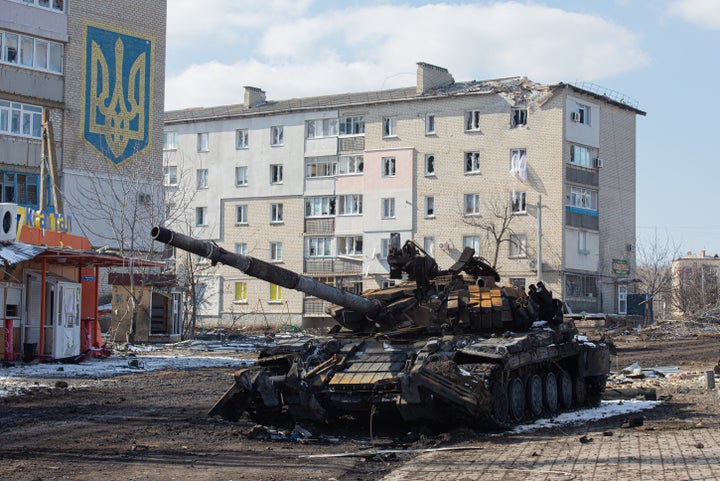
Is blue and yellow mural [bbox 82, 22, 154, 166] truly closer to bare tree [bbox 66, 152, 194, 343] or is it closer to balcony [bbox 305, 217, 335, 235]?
bare tree [bbox 66, 152, 194, 343]

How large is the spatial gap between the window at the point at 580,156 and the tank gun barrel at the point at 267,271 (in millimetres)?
37308

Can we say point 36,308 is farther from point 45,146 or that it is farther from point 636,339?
point 636,339

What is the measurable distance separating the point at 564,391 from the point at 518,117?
35692mm

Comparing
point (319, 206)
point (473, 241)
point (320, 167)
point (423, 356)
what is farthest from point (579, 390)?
point (320, 167)

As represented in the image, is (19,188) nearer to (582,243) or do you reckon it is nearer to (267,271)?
(582,243)

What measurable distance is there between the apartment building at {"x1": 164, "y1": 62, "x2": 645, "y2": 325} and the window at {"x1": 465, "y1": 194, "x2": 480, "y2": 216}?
9 centimetres

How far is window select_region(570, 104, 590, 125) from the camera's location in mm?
51219

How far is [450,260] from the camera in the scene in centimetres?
5356

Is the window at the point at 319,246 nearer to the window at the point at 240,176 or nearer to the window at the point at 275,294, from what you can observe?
the window at the point at 275,294

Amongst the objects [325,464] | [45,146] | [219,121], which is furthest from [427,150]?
[325,464]

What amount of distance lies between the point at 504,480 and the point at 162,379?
14.5 metres

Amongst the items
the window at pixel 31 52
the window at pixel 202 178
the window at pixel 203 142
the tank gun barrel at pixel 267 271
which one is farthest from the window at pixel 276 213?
the tank gun barrel at pixel 267 271

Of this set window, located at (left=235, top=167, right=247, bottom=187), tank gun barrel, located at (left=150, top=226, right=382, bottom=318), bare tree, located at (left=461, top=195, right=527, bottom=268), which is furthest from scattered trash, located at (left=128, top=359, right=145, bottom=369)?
window, located at (left=235, top=167, right=247, bottom=187)

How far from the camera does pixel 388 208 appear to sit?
55.3m
